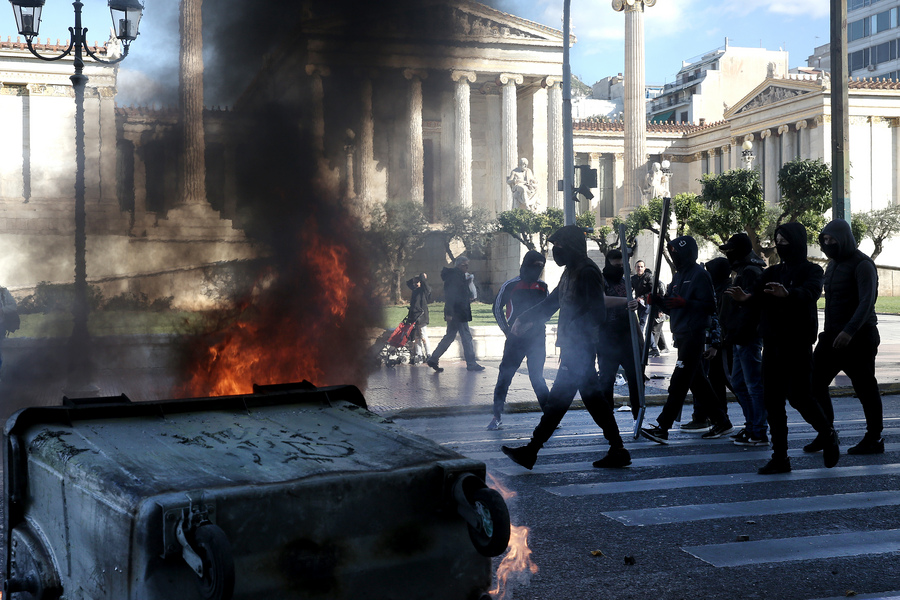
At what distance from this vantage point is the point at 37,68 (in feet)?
78.8

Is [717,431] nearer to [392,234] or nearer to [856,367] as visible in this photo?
[856,367]

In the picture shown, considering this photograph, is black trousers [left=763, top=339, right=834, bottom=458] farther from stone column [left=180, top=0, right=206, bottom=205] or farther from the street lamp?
the street lamp

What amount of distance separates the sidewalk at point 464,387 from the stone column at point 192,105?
2657 millimetres

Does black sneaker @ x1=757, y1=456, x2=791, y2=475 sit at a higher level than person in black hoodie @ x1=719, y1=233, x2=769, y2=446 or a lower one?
lower

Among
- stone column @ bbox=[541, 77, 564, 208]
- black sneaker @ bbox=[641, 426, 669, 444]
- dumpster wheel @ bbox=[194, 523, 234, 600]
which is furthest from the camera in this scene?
stone column @ bbox=[541, 77, 564, 208]

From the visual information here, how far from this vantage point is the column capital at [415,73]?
813 cm

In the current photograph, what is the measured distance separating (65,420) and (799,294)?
4.20 m

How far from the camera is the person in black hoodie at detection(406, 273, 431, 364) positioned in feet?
39.4

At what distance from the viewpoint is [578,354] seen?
5340 millimetres

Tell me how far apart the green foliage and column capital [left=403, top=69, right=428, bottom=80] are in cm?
2175

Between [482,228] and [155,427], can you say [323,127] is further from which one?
[482,228]

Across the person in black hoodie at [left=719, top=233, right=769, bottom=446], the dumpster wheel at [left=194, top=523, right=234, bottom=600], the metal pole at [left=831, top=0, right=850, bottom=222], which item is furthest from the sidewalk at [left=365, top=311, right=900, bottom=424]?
the dumpster wheel at [left=194, top=523, right=234, bottom=600]

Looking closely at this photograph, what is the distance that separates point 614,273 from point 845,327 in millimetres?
2495

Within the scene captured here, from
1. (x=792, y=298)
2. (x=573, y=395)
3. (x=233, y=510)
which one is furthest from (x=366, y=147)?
(x=233, y=510)
